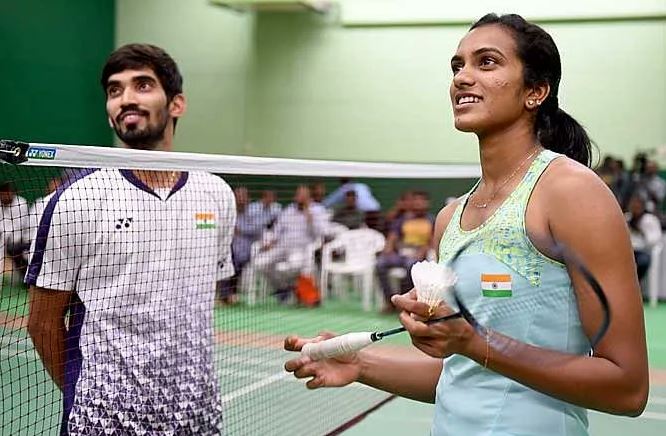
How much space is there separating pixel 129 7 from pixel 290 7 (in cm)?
324

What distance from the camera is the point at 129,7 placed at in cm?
1764

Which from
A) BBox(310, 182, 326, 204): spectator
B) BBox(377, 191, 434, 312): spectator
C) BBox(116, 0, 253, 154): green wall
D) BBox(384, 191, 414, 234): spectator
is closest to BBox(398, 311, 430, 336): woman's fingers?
BBox(377, 191, 434, 312): spectator

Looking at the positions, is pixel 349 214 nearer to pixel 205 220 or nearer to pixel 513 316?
pixel 205 220

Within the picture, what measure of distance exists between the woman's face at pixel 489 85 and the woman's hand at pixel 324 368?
62cm

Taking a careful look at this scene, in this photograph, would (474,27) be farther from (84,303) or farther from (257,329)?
(257,329)

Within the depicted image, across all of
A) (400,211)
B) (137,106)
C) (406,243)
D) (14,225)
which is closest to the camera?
(137,106)

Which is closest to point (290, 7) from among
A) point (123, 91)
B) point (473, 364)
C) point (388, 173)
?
point (388, 173)

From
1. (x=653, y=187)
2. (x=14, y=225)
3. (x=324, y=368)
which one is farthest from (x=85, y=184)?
(x=653, y=187)

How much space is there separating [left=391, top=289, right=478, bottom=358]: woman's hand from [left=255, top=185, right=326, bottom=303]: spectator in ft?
30.7

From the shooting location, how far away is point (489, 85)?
6.63 ft

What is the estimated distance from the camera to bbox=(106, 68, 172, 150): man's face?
2.89 meters

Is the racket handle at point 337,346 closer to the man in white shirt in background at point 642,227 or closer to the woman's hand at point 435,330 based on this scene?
the woman's hand at point 435,330

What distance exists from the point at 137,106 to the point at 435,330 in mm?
1557

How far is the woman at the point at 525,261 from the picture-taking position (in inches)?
68.8
